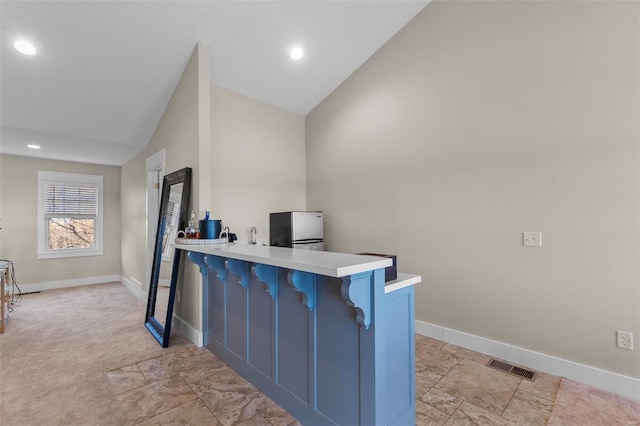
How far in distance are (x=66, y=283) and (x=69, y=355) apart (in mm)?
3756

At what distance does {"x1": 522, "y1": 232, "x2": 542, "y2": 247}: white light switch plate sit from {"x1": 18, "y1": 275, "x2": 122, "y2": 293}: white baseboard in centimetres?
702

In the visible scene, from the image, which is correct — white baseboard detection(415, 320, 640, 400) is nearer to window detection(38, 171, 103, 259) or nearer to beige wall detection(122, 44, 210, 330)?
beige wall detection(122, 44, 210, 330)

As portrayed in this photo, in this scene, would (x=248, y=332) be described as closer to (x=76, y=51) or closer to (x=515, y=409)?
(x=515, y=409)

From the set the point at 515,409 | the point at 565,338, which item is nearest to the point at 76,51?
the point at 515,409

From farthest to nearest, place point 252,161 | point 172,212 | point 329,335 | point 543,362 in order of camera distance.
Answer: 1. point 252,161
2. point 172,212
3. point 543,362
4. point 329,335

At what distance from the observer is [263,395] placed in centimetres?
202

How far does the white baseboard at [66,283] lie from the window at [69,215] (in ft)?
1.61

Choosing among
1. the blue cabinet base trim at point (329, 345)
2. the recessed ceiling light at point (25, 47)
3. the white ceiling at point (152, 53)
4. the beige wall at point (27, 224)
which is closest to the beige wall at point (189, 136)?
the white ceiling at point (152, 53)

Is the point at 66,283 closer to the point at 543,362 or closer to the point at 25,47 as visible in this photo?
the point at 25,47

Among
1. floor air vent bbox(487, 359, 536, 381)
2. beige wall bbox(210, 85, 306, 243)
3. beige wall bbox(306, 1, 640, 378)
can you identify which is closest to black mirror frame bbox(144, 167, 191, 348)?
beige wall bbox(210, 85, 306, 243)

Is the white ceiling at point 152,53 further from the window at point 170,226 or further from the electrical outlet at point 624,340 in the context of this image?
the electrical outlet at point 624,340

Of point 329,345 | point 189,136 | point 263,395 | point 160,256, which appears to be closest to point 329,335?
point 329,345

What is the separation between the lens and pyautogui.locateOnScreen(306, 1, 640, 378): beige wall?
205 centimetres

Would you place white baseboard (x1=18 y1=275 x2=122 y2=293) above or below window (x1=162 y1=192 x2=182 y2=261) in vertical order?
below
